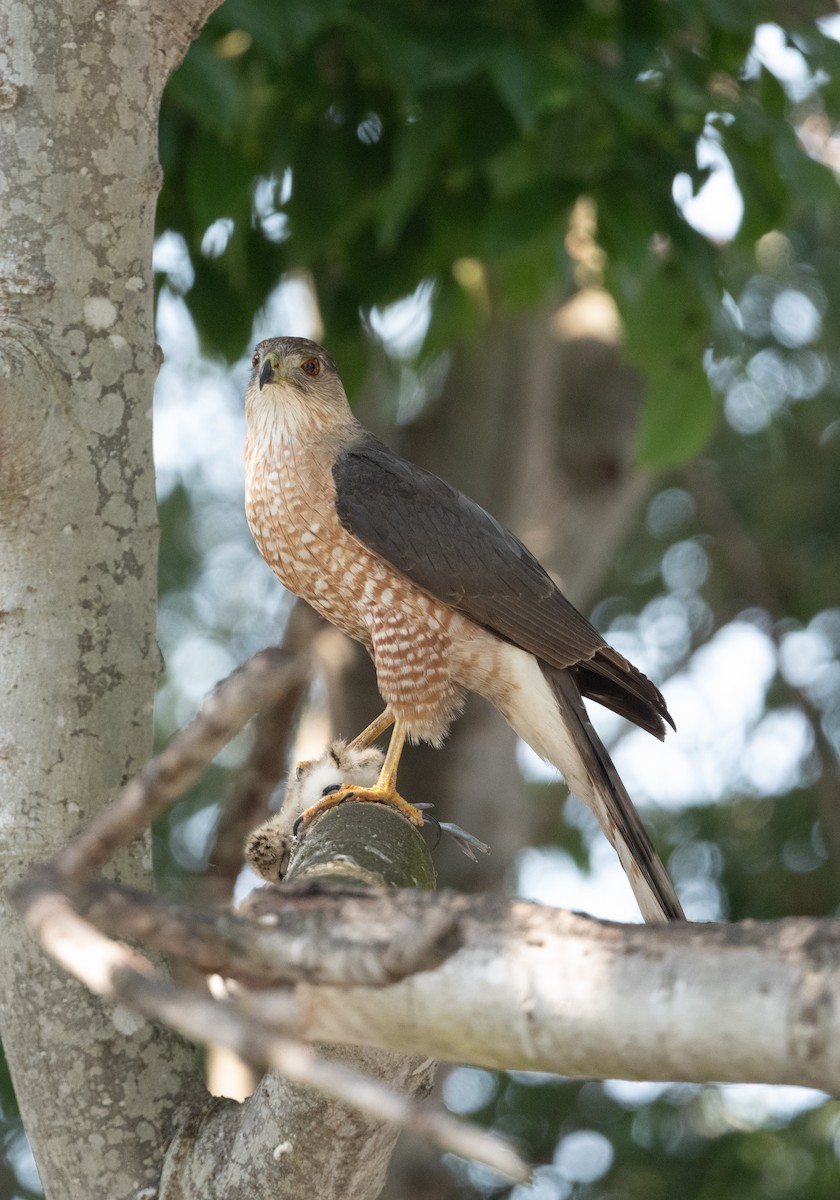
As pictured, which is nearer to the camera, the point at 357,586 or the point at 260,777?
the point at 357,586

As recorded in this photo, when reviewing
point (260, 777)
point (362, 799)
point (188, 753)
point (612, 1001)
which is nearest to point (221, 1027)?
point (188, 753)

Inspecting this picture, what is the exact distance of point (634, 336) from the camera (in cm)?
486

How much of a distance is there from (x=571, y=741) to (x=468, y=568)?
2.05 ft

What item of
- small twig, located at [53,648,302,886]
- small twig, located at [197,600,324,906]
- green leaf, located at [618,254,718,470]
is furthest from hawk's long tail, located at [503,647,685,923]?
small twig, located at [53,648,302,886]

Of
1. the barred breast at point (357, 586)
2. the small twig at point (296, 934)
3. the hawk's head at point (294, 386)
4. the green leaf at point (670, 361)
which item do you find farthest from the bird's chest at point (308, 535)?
the small twig at point (296, 934)

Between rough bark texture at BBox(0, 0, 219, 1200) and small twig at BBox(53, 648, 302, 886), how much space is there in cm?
148

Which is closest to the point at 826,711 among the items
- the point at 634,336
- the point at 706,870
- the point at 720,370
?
the point at 706,870

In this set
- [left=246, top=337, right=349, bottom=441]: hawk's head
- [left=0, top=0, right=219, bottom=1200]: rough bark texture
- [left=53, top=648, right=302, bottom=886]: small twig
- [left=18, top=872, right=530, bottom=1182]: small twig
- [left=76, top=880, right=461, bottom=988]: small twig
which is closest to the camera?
[left=18, top=872, right=530, bottom=1182]: small twig

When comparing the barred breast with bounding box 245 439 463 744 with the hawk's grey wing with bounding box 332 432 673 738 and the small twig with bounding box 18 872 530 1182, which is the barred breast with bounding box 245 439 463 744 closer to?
the hawk's grey wing with bounding box 332 432 673 738

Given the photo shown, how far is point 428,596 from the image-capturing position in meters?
3.90

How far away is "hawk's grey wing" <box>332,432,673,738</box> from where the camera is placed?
3.85 metres

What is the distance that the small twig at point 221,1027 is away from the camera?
1.09m

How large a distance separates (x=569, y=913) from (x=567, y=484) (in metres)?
4.91

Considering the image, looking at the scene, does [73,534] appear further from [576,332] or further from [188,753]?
[576,332]
